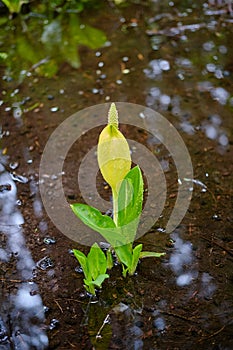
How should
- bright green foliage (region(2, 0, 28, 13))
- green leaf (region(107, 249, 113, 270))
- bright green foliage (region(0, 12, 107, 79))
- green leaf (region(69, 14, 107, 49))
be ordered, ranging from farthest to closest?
bright green foliage (region(2, 0, 28, 13)), green leaf (region(69, 14, 107, 49)), bright green foliage (region(0, 12, 107, 79)), green leaf (region(107, 249, 113, 270))

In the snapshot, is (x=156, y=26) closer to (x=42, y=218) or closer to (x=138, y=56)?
(x=138, y=56)

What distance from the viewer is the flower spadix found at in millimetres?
1249

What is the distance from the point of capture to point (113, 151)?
4.17 feet

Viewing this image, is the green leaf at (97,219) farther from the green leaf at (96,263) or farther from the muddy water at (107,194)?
the muddy water at (107,194)

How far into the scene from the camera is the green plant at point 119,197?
1.27m

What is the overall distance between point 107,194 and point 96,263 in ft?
1.39

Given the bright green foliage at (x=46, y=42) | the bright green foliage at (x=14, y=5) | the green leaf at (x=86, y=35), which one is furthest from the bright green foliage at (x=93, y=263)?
the bright green foliage at (x=14, y=5)

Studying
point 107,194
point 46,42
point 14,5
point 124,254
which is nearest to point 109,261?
point 124,254

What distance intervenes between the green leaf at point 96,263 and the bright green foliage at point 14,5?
1766mm

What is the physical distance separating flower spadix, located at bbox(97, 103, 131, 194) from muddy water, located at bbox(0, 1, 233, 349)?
12.3 inches

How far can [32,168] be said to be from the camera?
5.99ft

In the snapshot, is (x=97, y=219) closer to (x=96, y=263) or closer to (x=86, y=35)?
(x=96, y=263)

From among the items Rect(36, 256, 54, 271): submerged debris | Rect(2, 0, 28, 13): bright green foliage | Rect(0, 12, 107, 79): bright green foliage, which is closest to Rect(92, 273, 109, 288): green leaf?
Rect(36, 256, 54, 271): submerged debris

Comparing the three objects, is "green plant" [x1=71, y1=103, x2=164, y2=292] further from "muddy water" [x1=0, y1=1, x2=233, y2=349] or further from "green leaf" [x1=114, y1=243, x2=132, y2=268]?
"muddy water" [x1=0, y1=1, x2=233, y2=349]
